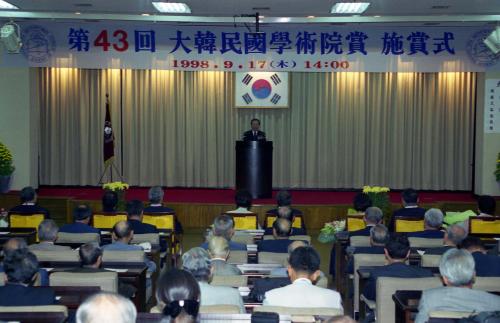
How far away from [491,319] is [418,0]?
739 centimetres

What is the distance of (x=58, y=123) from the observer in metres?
13.8

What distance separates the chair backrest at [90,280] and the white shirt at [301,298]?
110 centimetres

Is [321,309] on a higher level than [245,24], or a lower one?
lower

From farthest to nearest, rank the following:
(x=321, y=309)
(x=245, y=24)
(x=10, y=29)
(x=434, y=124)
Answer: (x=434, y=124) < (x=245, y=24) < (x=10, y=29) < (x=321, y=309)

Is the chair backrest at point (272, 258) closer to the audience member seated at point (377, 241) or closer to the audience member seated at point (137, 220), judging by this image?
the audience member seated at point (377, 241)

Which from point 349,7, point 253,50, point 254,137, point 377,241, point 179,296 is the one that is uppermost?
point 349,7

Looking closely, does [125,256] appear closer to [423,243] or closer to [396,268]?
[396,268]

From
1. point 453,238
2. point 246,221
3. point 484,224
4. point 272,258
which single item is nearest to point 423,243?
point 453,238

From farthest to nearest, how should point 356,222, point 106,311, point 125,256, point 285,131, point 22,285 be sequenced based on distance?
point 285,131, point 356,222, point 125,256, point 22,285, point 106,311

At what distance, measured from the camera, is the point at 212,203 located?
37.5 feet

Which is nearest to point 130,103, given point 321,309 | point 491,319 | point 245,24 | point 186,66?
point 186,66

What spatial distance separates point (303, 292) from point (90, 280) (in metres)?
1.40

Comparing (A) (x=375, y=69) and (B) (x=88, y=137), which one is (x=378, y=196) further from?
(B) (x=88, y=137)

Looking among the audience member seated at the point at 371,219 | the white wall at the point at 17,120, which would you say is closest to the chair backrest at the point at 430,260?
the audience member seated at the point at 371,219
